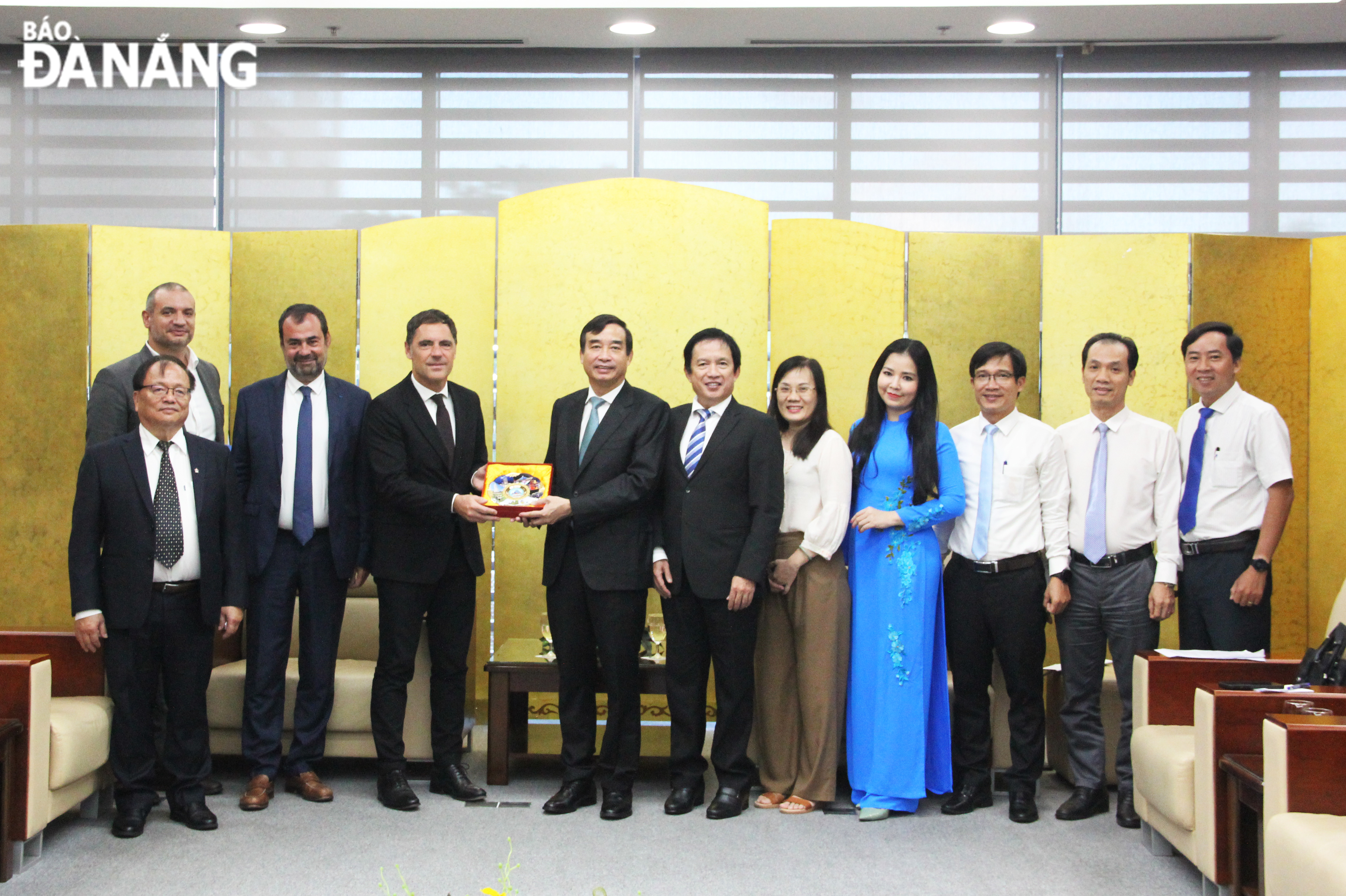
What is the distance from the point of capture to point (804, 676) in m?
4.13

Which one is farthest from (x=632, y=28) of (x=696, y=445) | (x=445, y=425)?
(x=696, y=445)

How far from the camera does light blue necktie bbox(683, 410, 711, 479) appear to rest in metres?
4.02

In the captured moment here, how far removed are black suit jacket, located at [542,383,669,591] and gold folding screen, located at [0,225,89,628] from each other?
2.63 metres

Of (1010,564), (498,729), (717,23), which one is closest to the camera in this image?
(1010,564)

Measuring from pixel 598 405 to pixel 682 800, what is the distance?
4.76 ft

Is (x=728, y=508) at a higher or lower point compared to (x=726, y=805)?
higher

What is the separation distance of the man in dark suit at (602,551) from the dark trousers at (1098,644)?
1.58 meters

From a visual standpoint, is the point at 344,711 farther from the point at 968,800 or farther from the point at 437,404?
the point at 968,800

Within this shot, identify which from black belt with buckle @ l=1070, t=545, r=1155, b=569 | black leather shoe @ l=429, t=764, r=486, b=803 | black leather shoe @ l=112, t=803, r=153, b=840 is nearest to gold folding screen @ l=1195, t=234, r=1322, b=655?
black belt with buckle @ l=1070, t=545, r=1155, b=569

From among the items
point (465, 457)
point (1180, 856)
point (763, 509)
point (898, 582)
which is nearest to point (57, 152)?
point (465, 457)

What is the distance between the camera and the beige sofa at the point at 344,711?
436cm

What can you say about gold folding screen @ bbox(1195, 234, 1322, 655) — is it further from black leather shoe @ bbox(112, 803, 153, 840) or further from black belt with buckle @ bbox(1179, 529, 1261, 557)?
A: black leather shoe @ bbox(112, 803, 153, 840)

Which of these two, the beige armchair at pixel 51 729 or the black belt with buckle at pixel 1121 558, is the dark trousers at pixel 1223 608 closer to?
the black belt with buckle at pixel 1121 558

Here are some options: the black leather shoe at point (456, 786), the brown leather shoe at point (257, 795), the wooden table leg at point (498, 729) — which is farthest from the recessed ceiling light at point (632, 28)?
the brown leather shoe at point (257, 795)
